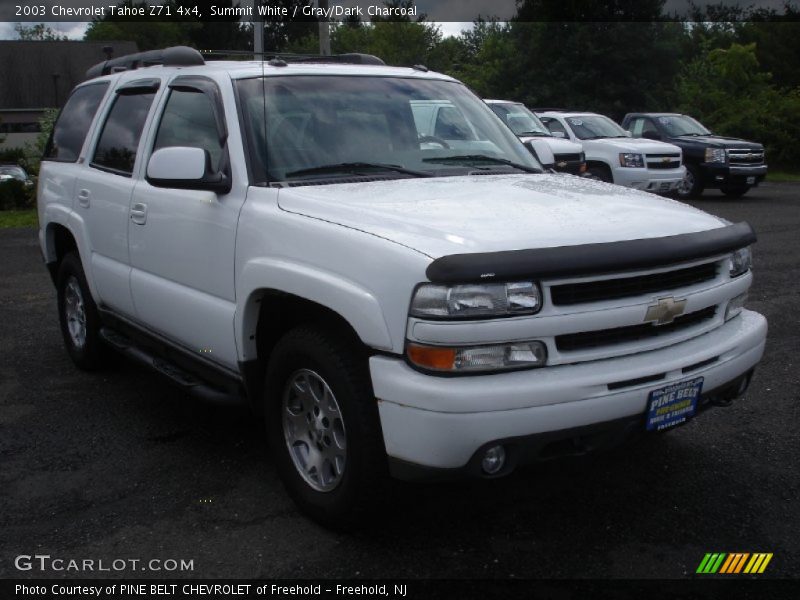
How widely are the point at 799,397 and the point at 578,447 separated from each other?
2.71m

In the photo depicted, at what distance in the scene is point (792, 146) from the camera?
30531mm

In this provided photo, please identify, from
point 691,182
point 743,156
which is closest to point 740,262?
point 691,182

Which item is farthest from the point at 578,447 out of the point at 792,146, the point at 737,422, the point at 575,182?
the point at 792,146

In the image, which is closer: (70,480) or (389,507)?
(389,507)

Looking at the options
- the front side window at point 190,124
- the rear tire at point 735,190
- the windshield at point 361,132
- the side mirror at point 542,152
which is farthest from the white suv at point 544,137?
the front side window at point 190,124

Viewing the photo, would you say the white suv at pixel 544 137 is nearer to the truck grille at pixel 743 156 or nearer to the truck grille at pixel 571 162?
the truck grille at pixel 571 162

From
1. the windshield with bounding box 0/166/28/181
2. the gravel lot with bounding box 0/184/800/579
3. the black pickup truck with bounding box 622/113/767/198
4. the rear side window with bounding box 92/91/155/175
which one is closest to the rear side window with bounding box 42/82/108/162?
the rear side window with bounding box 92/91/155/175

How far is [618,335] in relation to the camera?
3363 mm

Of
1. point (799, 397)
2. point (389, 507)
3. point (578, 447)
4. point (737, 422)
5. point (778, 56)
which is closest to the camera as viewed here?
point (578, 447)

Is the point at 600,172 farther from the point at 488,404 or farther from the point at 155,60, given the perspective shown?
the point at 488,404

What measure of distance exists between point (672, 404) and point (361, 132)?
6.63 feet

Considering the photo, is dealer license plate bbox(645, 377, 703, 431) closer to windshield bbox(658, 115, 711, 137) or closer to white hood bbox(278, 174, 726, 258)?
white hood bbox(278, 174, 726, 258)

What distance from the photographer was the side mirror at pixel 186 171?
4.04 metres

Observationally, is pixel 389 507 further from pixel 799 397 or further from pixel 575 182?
pixel 799 397
